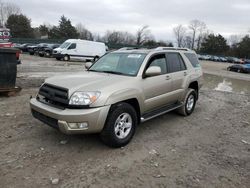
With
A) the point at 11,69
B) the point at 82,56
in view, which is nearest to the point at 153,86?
the point at 11,69

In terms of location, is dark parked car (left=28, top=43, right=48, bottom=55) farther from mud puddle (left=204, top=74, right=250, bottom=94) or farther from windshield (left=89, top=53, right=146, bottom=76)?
windshield (left=89, top=53, right=146, bottom=76)

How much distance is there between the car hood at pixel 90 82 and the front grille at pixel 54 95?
0.08m

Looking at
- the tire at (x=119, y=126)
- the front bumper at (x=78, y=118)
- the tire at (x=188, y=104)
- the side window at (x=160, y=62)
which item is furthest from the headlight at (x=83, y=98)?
the tire at (x=188, y=104)

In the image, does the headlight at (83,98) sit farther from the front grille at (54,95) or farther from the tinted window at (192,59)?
the tinted window at (192,59)

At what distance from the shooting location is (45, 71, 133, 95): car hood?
3.92 metres

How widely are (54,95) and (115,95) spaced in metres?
1.04

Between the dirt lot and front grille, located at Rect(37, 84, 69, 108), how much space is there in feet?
2.58

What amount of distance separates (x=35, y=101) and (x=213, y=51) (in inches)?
3760

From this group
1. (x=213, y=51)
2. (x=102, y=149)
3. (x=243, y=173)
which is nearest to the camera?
(x=243, y=173)

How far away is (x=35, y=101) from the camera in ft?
14.5

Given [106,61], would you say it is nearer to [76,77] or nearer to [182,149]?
[76,77]

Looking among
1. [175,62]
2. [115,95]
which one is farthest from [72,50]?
[115,95]

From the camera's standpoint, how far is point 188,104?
6.41 m

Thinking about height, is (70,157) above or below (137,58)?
below
